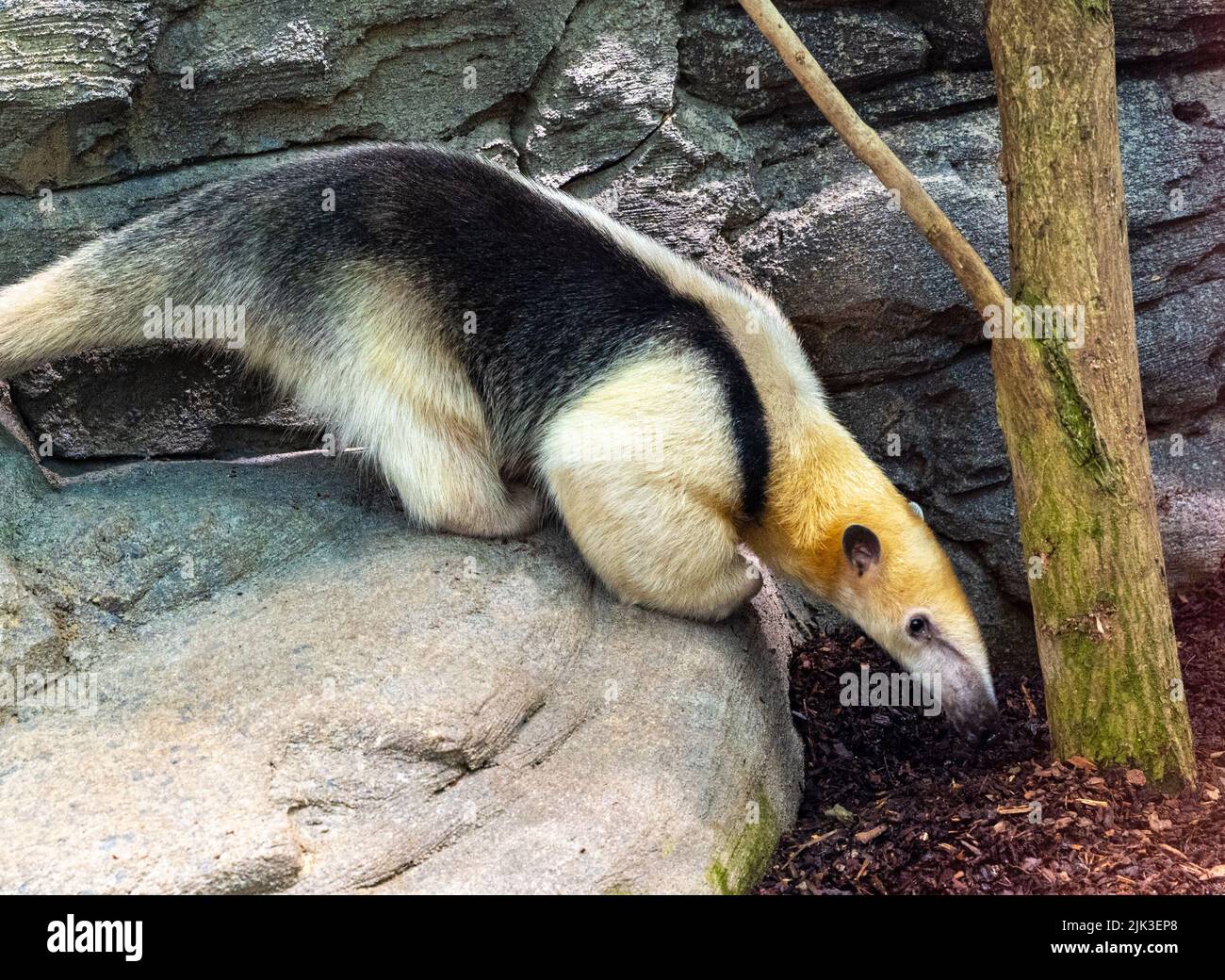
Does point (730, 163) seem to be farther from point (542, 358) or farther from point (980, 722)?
point (980, 722)

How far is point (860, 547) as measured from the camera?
20.9 feet

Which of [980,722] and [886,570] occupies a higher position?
[886,570]

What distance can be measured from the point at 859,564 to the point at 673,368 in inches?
53.7

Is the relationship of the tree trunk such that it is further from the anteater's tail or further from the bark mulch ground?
the anteater's tail

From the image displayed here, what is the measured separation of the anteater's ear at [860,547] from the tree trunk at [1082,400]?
0.73m

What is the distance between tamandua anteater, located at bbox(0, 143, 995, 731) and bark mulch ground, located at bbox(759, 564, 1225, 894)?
47 centimetres

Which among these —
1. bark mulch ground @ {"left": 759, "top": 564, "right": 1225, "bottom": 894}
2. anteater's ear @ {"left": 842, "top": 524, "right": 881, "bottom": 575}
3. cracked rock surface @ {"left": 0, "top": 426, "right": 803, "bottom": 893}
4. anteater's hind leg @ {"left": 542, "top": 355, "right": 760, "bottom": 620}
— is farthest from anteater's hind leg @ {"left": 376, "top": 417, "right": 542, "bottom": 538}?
bark mulch ground @ {"left": 759, "top": 564, "right": 1225, "bottom": 894}

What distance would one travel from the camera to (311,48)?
23.3 ft

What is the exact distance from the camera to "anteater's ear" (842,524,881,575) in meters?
6.29

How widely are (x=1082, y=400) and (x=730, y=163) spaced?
9.45 feet

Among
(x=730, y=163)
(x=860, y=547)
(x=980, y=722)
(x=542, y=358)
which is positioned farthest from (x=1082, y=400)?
(x=730, y=163)

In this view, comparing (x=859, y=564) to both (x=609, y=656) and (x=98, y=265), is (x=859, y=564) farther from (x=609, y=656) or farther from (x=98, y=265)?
(x=98, y=265)
